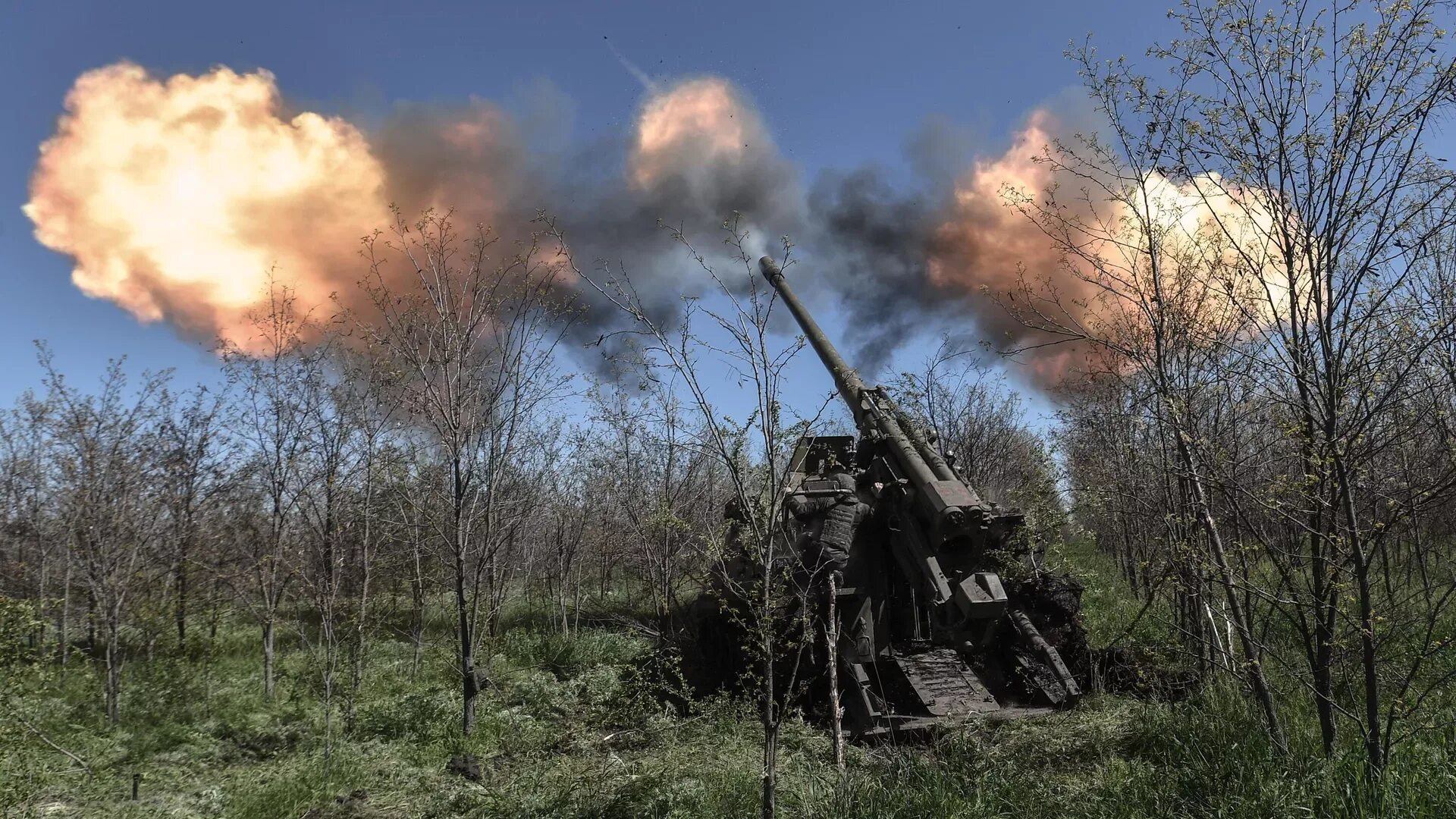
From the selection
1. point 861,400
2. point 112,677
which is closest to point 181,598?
point 112,677

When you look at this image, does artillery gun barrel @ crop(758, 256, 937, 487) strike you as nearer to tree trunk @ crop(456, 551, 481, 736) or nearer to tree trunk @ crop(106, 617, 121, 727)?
tree trunk @ crop(456, 551, 481, 736)

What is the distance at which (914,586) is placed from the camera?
8859 millimetres

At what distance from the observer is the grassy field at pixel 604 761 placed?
468 centimetres

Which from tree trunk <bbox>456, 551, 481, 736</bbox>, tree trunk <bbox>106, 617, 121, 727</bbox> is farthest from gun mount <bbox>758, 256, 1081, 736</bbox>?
tree trunk <bbox>106, 617, 121, 727</bbox>

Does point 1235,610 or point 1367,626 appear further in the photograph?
point 1235,610

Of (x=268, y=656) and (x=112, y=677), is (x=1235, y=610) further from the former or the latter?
(x=268, y=656)

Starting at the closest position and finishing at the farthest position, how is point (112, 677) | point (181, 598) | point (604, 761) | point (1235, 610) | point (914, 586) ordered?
1. point (1235, 610)
2. point (604, 761)
3. point (112, 677)
4. point (914, 586)
5. point (181, 598)

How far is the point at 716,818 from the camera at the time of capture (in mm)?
5195

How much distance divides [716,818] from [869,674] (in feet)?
13.0

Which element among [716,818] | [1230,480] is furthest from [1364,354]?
[716,818]

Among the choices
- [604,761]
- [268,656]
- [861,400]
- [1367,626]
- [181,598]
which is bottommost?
[604,761]

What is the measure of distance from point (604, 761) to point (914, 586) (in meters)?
4.06

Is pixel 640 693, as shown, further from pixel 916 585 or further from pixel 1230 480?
pixel 1230 480

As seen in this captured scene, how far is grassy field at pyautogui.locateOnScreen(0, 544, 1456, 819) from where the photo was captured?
15.4ft
